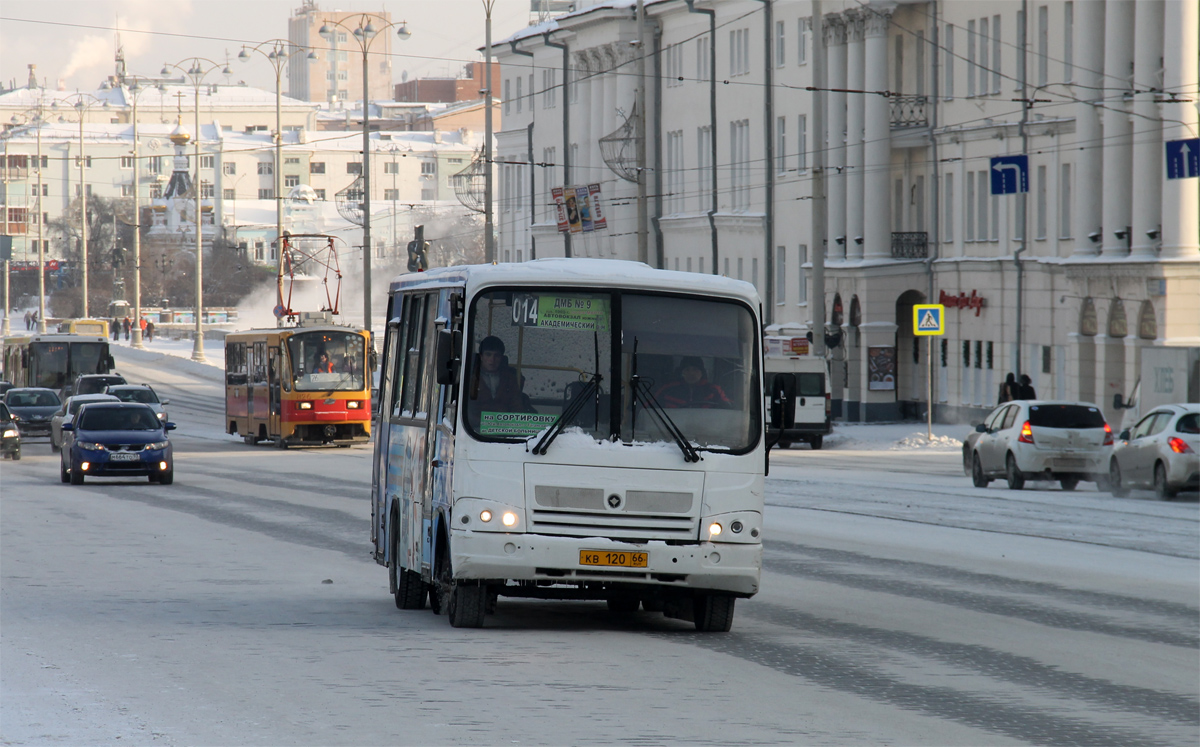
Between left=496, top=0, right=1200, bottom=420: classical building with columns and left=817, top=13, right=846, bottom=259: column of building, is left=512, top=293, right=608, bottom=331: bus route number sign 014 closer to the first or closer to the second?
left=496, top=0, right=1200, bottom=420: classical building with columns

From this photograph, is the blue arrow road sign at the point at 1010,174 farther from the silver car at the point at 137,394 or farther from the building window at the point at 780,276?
the silver car at the point at 137,394

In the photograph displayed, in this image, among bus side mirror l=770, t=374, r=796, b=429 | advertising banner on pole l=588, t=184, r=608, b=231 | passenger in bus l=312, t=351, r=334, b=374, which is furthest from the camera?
advertising banner on pole l=588, t=184, r=608, b=231

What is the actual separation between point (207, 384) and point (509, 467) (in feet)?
239

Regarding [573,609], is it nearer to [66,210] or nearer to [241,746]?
[241,746]

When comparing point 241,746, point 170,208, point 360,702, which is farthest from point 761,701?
point 170,208

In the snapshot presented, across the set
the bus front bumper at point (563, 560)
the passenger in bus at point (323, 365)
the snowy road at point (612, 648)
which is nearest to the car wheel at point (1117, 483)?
the snowy road at point (612, 648)

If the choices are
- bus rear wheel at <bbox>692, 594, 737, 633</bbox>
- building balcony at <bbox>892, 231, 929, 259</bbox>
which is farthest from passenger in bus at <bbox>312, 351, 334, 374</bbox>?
bus rear wheel at <bbox>692, 594, 737, 633</bbox>

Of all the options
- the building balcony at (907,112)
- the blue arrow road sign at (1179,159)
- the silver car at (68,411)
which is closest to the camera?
the blue arrow road sign at (1179,159)

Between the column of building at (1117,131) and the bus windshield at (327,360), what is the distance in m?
19.4

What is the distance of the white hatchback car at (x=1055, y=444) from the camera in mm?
30031

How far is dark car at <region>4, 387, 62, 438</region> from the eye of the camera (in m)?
53.0

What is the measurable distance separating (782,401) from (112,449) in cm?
2263

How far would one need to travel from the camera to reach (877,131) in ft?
196

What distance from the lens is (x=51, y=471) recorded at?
3881cm
